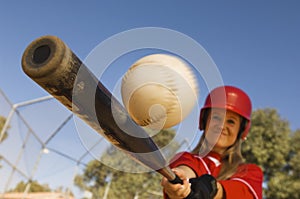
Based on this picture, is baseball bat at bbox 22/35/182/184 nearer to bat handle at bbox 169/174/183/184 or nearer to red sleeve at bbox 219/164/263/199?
bat handle at bbox 169/174/183/184

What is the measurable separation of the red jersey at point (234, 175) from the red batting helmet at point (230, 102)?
374mm

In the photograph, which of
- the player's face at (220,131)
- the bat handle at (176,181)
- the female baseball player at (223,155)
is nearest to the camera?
the bat handle at (176,181)

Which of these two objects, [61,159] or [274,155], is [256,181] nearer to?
[61,159]

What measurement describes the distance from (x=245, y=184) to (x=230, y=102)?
784mm

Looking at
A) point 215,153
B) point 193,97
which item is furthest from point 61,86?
point 215,153

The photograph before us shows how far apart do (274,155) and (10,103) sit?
11.9 metres

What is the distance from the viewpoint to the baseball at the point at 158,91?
1566mm

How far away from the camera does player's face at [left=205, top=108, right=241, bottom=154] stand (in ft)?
7.97

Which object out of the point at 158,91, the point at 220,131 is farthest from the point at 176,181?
the point at 220,131

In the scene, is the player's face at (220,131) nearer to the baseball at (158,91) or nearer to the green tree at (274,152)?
the baseball at (158,91)

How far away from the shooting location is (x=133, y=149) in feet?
3.61

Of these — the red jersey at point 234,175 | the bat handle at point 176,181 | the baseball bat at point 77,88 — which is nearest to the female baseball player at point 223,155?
the red jersey at point 234,175

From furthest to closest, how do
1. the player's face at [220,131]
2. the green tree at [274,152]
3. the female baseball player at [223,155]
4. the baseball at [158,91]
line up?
the green tree at [274,152]
the player's face at [220,131]
the female baseball player at [223,155]
the baseball at [158,91]

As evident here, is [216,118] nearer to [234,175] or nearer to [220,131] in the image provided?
[220,131]
